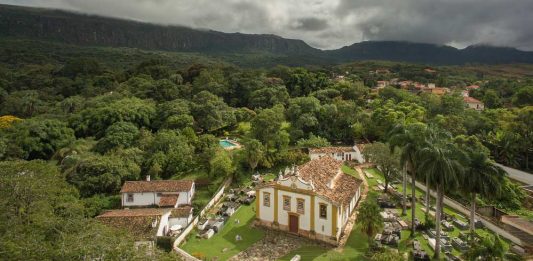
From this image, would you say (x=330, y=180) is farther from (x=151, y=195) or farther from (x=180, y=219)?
(x=151, y=195)

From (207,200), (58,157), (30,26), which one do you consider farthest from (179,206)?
(30,26)

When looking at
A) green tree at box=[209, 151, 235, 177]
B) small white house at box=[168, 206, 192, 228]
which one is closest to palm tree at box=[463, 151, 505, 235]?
small white house at box=[168, 206, 192, 228]

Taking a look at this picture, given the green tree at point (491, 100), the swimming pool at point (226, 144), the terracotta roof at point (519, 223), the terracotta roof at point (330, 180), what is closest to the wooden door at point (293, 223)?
the terracotta roof at point (330, 180)

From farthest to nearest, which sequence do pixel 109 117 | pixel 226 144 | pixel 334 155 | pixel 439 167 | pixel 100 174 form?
pixel 109 117 < pixel 226 144 < pixel 334 155 < pixel 100 174 < pixel 439 167

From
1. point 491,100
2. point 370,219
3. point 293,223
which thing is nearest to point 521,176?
point 370,219

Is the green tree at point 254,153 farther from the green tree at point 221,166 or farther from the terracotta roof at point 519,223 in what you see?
the terracotta roof at point 519,223

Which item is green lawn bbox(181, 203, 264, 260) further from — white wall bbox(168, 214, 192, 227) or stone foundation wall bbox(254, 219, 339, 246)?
white wall bbox(168, 214, 192, 227)
